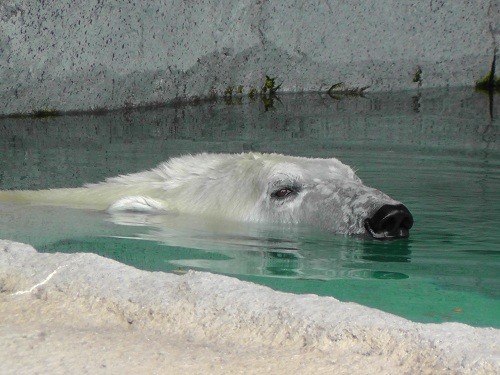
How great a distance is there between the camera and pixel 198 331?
3.31 meters

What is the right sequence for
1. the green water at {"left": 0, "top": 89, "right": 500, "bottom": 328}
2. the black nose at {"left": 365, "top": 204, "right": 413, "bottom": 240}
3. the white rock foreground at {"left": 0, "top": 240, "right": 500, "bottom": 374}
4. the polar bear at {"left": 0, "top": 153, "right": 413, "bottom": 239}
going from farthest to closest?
the polar bear at {"left": 0, "top": 153, "right": 413, "bottom": 239}, the black nose at {"left": 365, "top": 204, "right": 413, "bottom": 240}, the green water at {"left": 0, "top": 89, "right": 500, "bottom": 328}, the white rock foreground at {"left": 0, "top": 240, "right": 500, "bottom": 374}

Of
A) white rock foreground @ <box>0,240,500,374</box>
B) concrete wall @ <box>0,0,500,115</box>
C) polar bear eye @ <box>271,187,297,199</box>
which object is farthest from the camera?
concrete wall @ <box>0,0,500,115</box>

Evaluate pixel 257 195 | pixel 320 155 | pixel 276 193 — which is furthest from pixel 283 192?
pixel 320 155

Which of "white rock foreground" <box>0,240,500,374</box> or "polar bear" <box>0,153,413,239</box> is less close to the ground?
"polar bear" <box>0,153,413,239</box>

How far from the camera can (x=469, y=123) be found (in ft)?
34.9

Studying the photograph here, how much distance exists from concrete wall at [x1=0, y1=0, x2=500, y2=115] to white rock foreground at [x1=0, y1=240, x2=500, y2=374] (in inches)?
319

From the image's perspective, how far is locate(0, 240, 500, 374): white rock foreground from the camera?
2973mm

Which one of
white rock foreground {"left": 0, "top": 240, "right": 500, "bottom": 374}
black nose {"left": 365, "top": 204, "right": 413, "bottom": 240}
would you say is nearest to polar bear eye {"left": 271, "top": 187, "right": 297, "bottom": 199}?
black nose {"left": 365, "top": 204, "right": 413, "bottom": 240}

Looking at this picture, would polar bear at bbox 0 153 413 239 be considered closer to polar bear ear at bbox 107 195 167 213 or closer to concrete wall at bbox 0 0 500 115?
polar bear ear at bbox 107 195 167 213

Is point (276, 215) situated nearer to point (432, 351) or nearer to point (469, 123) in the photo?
point (432, 351)

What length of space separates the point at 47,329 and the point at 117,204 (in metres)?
2.87

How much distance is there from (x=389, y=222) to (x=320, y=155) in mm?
3277

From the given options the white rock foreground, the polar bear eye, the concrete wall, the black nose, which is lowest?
the white rock foreground

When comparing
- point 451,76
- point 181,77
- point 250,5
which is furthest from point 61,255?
point 451,76
